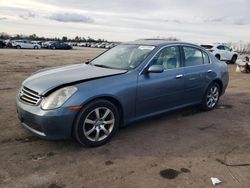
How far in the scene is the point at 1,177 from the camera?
3.25 m

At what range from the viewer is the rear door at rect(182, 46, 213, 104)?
18.1 feet

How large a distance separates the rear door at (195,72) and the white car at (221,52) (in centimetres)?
1473

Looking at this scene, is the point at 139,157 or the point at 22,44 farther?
the point at 22,44

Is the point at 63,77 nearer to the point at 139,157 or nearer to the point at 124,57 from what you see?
the point at 124,57

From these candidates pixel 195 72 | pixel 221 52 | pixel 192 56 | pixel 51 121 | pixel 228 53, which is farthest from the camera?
pixel 228 53

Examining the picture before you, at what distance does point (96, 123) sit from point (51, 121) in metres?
0.72

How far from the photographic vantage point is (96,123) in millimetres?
4148

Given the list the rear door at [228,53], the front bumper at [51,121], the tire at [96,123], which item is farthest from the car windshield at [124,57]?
the rear door at [228,53]

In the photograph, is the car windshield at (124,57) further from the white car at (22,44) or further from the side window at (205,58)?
the white car at (22,44)

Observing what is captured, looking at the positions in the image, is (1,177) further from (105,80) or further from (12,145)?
(105,80)

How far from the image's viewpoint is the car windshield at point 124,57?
190 inches

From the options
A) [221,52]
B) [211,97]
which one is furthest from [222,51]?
[211,97]

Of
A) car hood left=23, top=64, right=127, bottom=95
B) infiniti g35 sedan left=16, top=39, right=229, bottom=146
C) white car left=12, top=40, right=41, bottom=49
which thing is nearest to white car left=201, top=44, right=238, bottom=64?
infiniti g35 sedan left=16, top=39, right=229, bottom=146

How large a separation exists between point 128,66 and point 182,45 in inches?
58.0
